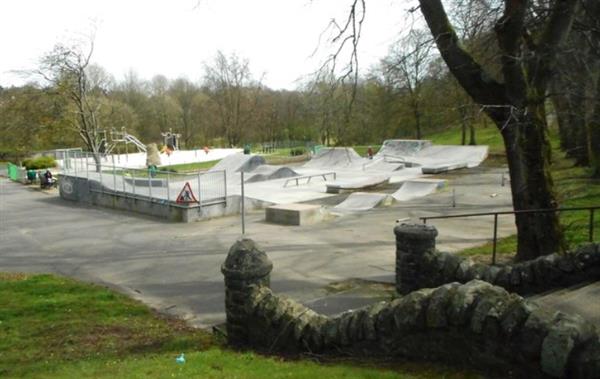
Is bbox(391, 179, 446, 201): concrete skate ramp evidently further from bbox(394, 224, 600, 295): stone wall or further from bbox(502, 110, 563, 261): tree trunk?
bbox(394, 224, 600, 295): stone wall

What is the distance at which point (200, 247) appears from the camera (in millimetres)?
15227

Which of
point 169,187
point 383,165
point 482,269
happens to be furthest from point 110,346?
point 383,165

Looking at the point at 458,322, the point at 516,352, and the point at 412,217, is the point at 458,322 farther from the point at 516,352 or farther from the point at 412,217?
the point at 412,217

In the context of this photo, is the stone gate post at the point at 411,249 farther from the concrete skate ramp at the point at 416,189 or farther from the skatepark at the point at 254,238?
the concrete skate ramp at the point at 416,189

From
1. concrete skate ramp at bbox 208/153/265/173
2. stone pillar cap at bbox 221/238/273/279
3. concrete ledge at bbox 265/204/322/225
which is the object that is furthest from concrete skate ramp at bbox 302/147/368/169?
stone pillar cap at bbox 221/238/273/279

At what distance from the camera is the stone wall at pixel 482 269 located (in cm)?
709

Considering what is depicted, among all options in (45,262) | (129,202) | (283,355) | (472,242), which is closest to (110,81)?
(129,202)

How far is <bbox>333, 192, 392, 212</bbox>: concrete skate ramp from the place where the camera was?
21188 millimetres

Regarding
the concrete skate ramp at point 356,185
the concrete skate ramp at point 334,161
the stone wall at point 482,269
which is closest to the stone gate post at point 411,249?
the stone wall at point 482,269

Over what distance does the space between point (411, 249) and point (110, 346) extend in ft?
15.3

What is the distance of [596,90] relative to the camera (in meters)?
16.1

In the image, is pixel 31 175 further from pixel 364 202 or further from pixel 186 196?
pixel 364 202

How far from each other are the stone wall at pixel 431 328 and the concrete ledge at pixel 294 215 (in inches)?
443

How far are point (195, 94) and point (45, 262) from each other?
221 ft
